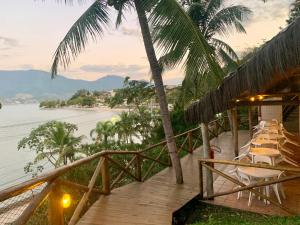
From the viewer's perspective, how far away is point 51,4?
5.62m

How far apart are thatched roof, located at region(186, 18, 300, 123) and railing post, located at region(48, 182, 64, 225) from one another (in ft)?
9.59

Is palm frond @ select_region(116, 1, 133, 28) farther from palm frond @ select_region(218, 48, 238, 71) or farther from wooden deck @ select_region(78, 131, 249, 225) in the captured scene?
palm frond @ select_region(218, 48, 238, 71)

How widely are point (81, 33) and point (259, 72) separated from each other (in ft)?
10.7

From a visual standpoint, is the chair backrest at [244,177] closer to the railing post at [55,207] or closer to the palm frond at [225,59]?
the railing post at [55,207]

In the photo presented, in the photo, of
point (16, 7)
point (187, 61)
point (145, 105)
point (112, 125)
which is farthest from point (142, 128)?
point (187, 61)

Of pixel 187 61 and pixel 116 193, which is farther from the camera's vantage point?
pixel 116 193

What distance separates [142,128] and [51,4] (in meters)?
13.8

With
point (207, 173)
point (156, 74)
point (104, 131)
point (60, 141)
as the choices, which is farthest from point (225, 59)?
point (104, 131)

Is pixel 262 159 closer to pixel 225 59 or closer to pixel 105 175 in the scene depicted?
pixel 105 175

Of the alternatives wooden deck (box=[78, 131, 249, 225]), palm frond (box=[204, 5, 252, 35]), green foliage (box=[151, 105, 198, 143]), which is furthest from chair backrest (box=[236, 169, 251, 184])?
green foliage (box=[151, 105, 198, 143])

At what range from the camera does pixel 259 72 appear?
4004 millimetres

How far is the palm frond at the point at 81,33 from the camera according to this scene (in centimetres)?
534

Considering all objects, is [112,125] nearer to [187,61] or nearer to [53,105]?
[187,61]

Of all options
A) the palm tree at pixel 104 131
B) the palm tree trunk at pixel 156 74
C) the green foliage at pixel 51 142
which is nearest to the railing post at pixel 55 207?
the palm tree trunk at pixel 156 74
